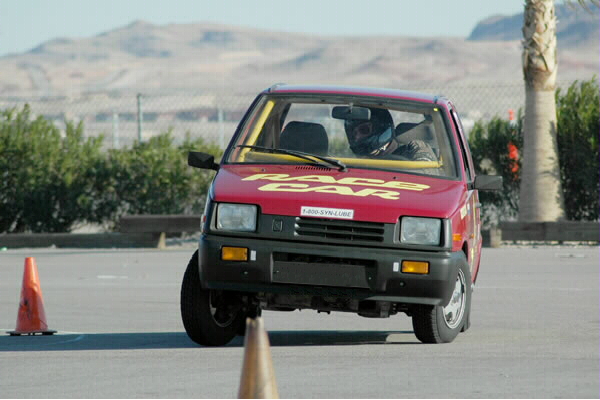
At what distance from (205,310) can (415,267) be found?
1.52 m

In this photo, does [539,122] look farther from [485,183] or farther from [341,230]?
[341,230]

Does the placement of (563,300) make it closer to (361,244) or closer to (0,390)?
(361,244)

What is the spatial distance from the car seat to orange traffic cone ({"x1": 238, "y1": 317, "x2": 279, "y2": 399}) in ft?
14.2

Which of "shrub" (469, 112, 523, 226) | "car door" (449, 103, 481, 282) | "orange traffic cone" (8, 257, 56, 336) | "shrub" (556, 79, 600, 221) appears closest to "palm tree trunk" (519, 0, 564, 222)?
"shrub" (556, 79, 600, 221)

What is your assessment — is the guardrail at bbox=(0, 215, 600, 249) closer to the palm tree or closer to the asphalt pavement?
the palm tree

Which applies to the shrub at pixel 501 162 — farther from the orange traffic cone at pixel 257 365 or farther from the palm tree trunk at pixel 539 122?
the orange traffic cone at pixel 257 365

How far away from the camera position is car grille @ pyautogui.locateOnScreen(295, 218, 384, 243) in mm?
8797

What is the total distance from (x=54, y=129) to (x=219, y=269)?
14151mm

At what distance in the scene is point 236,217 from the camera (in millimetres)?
8938

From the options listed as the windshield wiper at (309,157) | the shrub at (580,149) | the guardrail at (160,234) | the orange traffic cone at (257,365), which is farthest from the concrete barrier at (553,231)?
the orange traffic cone at (257,365)

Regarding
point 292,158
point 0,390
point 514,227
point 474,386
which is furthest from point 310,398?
point 514,227

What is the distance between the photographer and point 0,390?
7590mm

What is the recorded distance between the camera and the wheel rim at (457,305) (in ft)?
30.8

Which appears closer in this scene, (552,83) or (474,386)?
(474,386)
